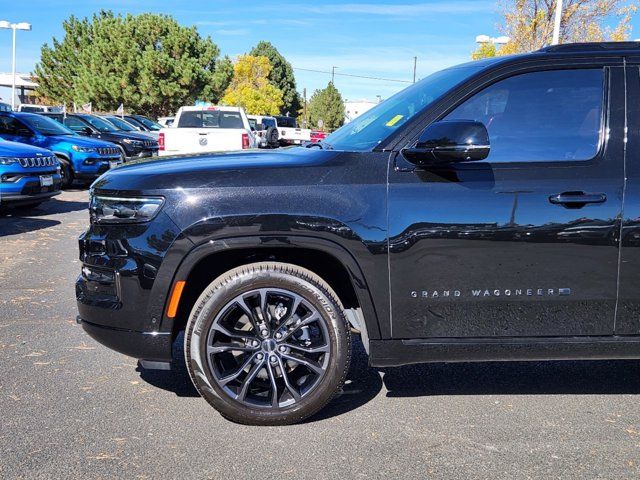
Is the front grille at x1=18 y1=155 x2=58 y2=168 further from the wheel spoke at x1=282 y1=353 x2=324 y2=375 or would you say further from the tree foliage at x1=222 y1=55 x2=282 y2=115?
the tree foliage at x1=222 y1=55 x2=282 y2=115

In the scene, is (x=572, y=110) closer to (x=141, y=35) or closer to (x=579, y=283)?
(x=579, y=283)

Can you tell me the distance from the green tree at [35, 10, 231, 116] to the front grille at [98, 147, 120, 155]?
27.3 meters

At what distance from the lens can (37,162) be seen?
35.3 feet

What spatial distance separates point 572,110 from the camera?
3.59 m

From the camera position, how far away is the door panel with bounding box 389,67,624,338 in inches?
132

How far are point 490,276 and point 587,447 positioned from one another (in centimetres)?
100

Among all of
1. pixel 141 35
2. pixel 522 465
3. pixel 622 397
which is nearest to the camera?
pixel 522 465

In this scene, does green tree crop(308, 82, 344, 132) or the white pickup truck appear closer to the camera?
the white pickup truck

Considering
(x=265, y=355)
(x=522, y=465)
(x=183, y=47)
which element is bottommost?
(x=522, y=465)

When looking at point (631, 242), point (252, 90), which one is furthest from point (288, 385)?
point (252, 90)

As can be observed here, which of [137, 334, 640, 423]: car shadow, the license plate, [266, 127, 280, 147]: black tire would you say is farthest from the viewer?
the license plate

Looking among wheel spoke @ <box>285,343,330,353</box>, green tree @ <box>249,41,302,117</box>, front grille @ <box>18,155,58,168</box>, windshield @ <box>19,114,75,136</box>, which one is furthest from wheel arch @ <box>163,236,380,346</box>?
green tree @ <box>249,41,302,117</box>

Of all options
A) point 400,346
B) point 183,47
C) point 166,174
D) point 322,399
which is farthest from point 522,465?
point 183,47

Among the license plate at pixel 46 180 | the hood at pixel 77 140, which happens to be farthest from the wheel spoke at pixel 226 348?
the hood at pixel 77 140
